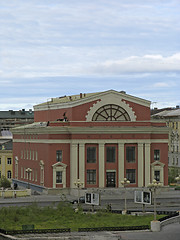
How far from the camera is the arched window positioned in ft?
360

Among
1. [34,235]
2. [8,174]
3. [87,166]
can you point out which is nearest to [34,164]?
[87,166]

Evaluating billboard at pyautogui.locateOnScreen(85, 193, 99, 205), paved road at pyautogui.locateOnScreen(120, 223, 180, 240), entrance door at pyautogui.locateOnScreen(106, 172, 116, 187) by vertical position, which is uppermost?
entrance door at pyautogui.locateOnScreen(106, 172, 116, 187)

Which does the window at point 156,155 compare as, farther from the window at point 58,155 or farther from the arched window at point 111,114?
the window at point 58,155

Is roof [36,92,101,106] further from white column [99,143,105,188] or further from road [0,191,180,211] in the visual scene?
road [0,191,180,211]

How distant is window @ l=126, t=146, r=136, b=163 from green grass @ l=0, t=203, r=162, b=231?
28.5 meters

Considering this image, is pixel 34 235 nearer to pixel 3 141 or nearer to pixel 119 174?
pixel 119 174

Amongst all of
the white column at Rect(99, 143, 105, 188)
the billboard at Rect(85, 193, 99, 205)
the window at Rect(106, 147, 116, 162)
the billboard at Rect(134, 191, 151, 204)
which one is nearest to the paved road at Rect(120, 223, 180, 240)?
the billboard at Rect(134, 191, 151, 204)

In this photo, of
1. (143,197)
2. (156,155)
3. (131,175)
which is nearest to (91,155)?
(131,175)

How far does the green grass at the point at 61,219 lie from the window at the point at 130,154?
93.6ft

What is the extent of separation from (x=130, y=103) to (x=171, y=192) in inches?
575

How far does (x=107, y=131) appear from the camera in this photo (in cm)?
10812

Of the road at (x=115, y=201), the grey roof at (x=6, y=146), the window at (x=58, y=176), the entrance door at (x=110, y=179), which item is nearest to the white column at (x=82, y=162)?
the window at (x=58, y=176)

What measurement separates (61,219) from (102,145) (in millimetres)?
32851

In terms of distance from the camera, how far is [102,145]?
10831 centimetres
